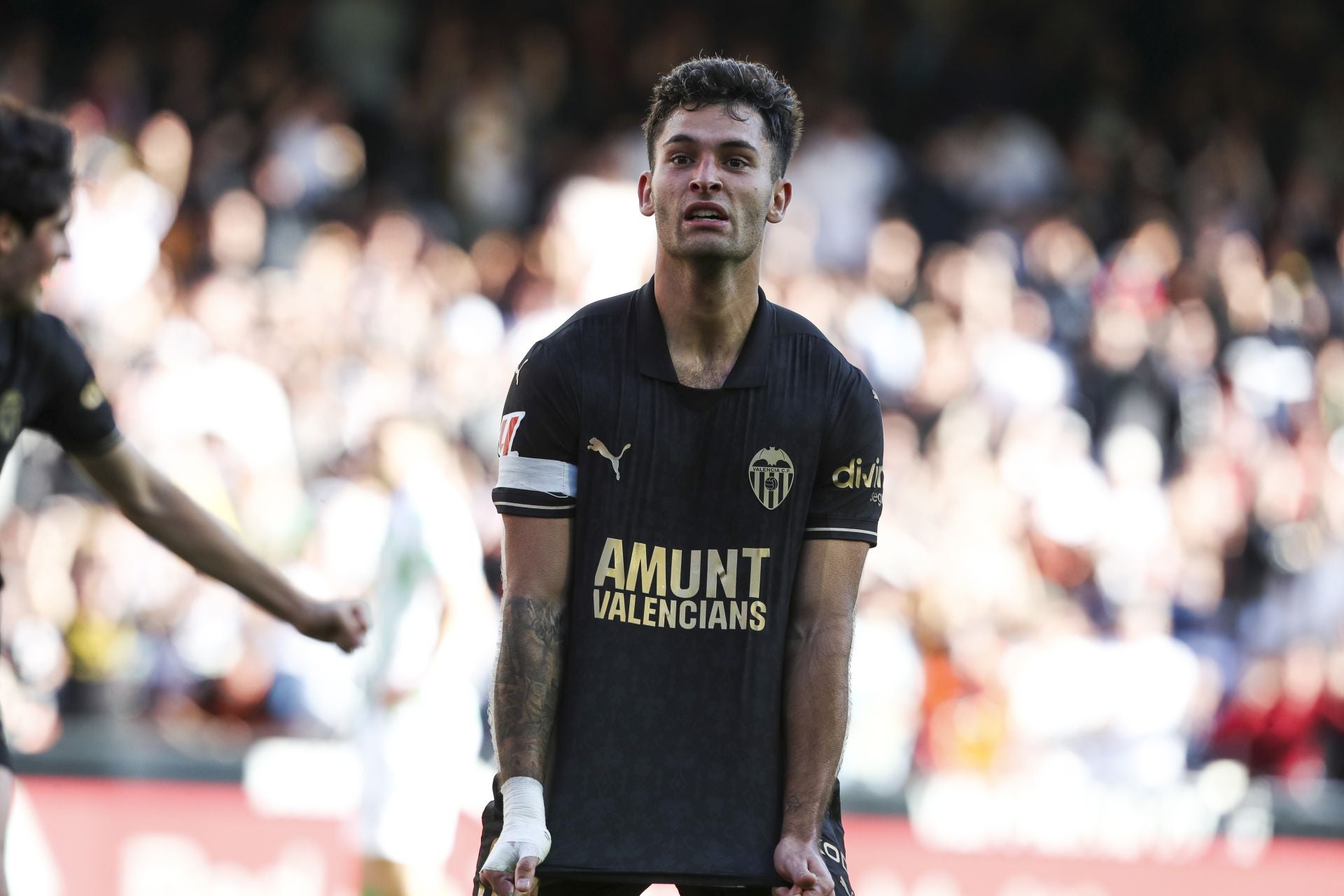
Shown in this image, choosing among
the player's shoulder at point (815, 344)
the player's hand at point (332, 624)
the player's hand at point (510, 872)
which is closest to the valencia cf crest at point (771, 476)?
the player's shoulder at point (815, 344)

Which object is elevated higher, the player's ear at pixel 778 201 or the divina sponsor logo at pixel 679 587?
the player's ear at pixel 778 201

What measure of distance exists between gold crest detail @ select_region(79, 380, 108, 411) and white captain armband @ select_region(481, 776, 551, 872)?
1.66m

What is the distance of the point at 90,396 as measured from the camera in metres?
4.75

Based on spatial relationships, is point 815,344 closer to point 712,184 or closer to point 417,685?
point 712,184

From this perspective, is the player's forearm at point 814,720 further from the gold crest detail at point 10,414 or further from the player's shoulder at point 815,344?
the gold crest detail at point 10,414

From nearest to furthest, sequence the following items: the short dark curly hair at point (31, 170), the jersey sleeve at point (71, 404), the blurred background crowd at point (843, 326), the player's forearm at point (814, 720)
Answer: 1. the player's forearm at point (814, 720)
2. the short dark curly hair at point (31, 170)
3. the jersey sleeve at point (71, 404)
4. the blurred background crowd at point (843, 326)

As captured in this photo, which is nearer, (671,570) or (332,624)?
(671,570)

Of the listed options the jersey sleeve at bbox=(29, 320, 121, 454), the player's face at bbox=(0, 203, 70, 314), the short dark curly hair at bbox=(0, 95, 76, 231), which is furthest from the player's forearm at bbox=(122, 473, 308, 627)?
the short dark curly hair at bbox=(0, 95, 76, 231)

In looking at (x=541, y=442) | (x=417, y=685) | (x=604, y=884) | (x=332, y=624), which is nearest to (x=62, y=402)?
(x=332, y=624)

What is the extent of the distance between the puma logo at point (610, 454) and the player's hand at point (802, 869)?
2.87ft

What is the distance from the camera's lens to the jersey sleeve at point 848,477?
406 cm

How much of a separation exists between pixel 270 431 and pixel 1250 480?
6450mm

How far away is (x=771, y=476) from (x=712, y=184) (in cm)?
65

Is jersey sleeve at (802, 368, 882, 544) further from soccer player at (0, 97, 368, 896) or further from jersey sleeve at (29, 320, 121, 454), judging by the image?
jersey sleeve at (29, 320, 121, 454)
